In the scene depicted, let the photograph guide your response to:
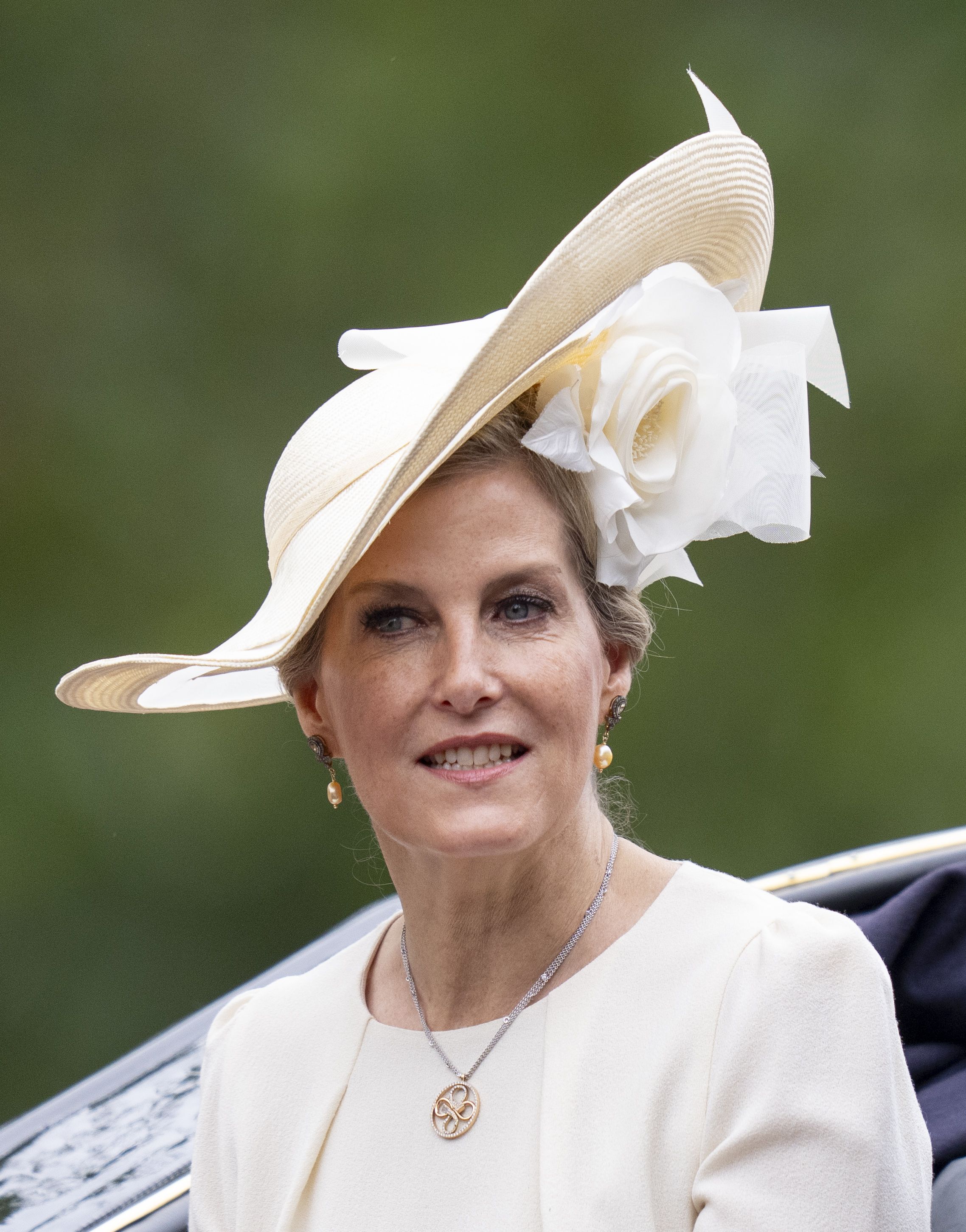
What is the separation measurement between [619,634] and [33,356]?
6.73 meters

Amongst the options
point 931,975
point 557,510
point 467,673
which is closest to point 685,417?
point 557,510

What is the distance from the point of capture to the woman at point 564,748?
1521 mm

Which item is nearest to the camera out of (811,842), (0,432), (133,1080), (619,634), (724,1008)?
(724,1008)

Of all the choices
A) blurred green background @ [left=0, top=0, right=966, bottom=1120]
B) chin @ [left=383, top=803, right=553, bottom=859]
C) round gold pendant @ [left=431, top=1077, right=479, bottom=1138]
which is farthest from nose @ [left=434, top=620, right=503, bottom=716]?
blurred green background @ [left=0, top=0, right=966, bottom=1120]

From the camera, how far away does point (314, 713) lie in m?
1.89

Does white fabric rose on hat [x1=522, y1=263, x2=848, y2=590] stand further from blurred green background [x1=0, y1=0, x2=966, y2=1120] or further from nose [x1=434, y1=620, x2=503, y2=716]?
blurred green background [x1=0, y1=0, x2=966, y2=1120]

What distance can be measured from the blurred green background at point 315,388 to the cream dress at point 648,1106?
590 centimetres

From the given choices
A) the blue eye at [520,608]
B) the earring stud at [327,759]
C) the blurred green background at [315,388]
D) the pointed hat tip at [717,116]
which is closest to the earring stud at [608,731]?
the blue eye at [520,608]

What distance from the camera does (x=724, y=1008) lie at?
1.59m

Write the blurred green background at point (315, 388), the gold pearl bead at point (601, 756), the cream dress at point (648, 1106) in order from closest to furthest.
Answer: the cream dress at point (648, 1106) → the gold pearl bead at point (601, 756) → the blurred green background at point (315, 388)

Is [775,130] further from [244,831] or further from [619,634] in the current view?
[619,634]

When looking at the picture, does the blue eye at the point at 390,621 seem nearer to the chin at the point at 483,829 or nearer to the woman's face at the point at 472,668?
the woman's face at the point at 472,668

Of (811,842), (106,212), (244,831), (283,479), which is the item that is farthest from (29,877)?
(283,479)

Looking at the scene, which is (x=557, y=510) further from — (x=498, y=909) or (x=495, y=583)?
(x=498, y=909)
